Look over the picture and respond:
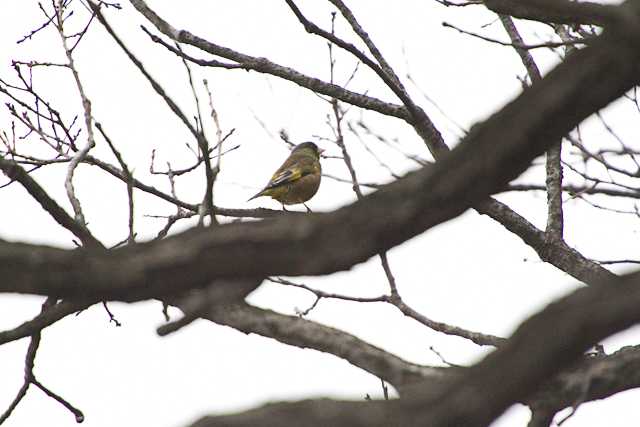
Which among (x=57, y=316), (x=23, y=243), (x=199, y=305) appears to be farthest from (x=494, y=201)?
(x=23, y=243)

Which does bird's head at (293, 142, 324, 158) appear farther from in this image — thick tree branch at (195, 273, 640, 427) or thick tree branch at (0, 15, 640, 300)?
thick tree branch at (195, 273, 640, 427)

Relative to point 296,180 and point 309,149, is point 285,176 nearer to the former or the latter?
point 296,180

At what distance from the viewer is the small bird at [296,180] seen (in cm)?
948

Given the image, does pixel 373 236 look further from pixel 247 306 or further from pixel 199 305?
pixel 247 306

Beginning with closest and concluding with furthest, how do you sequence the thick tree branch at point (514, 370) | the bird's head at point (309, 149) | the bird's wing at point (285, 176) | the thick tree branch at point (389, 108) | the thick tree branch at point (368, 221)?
the thick tree branch at point (514, 370) → the thick tree branch at point (368, 221) → the thick tree branch at point (389, 108) → the bird's wing at point (285, 176) → the bird's head at point (309, 149)

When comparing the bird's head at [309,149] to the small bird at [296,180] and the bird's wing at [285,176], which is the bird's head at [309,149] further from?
A: the bird's wing at [285,176]

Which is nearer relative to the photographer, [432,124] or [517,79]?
[432,124]

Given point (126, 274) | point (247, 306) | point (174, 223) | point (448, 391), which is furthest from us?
point (174, 223)

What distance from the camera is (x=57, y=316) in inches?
110

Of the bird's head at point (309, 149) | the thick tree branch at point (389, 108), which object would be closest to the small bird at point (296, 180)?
the bird's head at point (309, 149)

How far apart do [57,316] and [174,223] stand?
151 centimetres

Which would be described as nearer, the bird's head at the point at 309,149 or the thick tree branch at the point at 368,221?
the thick tree branch at the point at 368,221

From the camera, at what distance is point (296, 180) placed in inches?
382

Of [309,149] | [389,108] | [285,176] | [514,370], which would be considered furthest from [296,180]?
[514,370]
